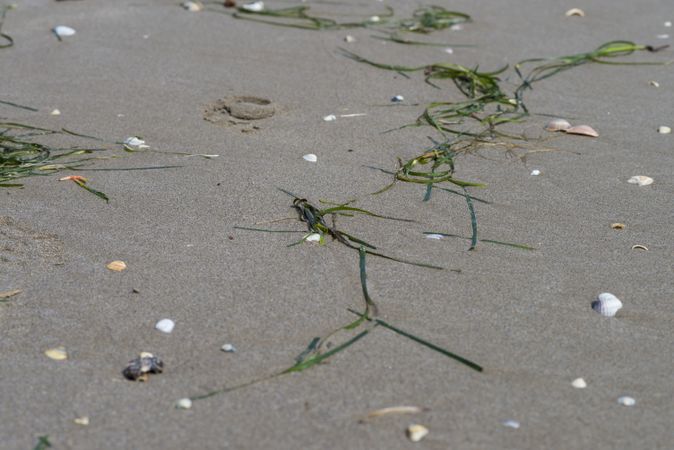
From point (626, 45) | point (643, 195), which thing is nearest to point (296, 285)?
point (643, 195)

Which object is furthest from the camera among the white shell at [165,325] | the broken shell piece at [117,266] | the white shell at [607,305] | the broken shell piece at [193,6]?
the broken shell piece at [193,6]

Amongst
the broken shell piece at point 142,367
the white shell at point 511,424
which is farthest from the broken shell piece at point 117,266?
the white shell at point 511,424

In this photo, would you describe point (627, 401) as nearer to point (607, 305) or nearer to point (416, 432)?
point (607, 305)

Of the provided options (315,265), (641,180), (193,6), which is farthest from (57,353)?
(193,6)

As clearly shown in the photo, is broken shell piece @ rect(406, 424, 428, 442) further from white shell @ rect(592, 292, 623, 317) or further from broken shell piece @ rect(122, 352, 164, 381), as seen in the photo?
white shell @ rect(592, 292, 623, 317)

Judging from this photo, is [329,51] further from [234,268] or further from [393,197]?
[234,268]

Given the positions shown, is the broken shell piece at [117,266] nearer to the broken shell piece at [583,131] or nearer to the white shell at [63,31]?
the broken shell piece at [583,131]
